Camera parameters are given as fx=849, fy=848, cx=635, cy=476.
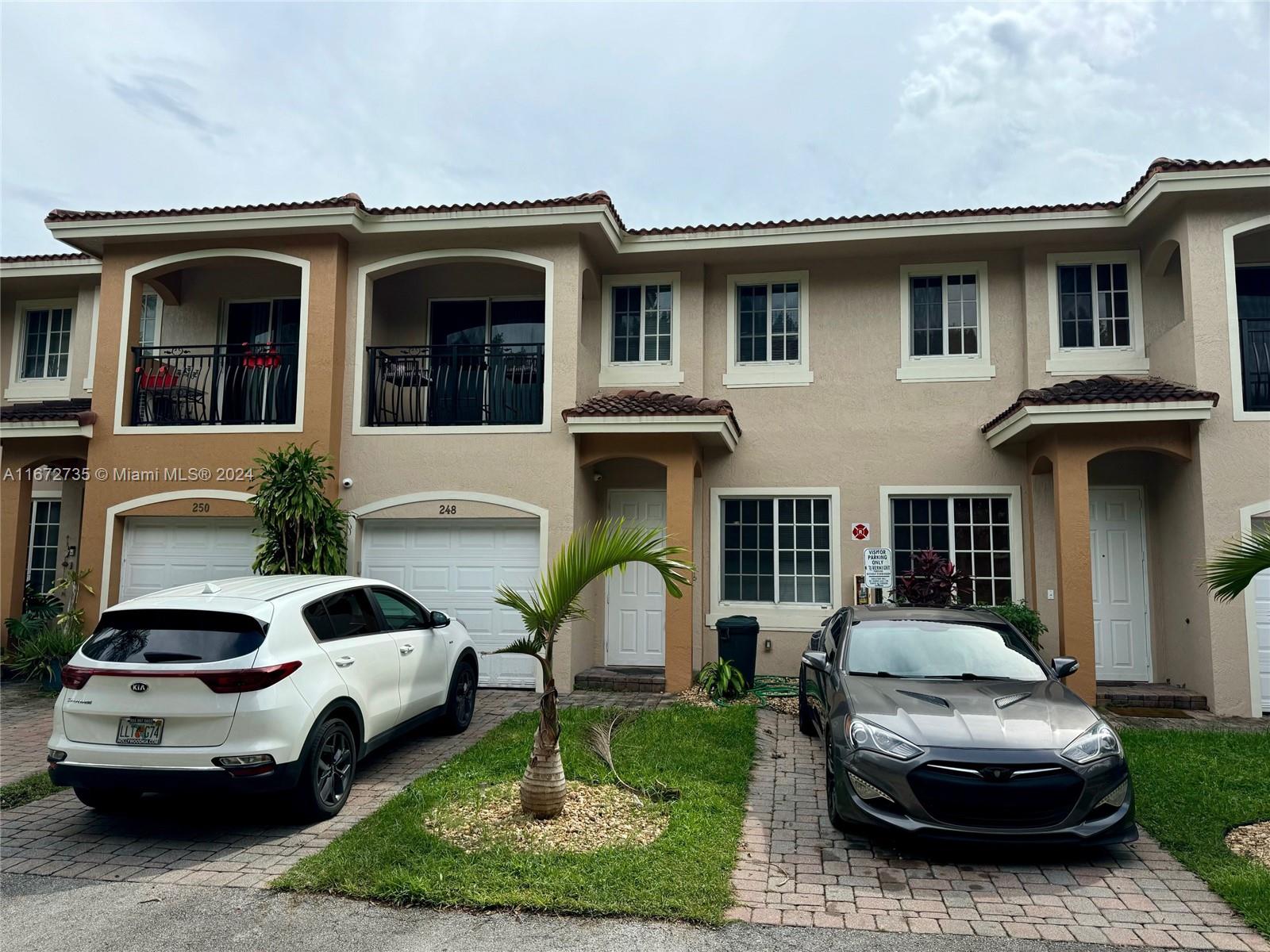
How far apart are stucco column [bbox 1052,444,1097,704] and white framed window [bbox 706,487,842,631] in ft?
8.82

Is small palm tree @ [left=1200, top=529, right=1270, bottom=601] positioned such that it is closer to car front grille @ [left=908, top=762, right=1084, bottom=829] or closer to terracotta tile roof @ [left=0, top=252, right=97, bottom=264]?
car front grille @ [left=908, top=762, right=1084, bottom=829]

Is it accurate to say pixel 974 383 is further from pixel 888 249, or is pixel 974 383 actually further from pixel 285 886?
pixel 285 886

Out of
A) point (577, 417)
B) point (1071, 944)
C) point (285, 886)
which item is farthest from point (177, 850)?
point (577, 417)

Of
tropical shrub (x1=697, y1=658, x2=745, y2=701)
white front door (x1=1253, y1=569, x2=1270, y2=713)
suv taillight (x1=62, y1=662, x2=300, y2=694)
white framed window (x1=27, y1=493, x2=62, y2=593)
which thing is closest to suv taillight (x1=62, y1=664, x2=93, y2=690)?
suv taillight (x1=62, y1=662, x2=300, y2=694)

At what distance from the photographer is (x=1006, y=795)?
4.84m

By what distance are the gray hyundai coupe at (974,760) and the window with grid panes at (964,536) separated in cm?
498

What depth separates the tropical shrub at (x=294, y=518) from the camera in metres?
10.0

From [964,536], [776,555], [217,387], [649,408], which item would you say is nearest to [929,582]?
[964,536]

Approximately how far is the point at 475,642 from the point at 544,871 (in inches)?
246

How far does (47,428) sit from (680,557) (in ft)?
28.1

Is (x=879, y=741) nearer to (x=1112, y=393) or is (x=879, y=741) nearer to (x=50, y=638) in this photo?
(x=1112, y=393)

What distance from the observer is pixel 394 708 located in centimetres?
674

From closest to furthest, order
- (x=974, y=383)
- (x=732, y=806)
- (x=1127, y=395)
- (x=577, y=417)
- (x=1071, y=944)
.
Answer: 1. (x=1071, y=944)
2. (x=732, y=806)
3. (x=1127, y=395)
4. (x=577, y=417)
5. (x=974, y=383)

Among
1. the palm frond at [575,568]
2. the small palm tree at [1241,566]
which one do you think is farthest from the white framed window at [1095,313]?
the palm frond at [575,568]
